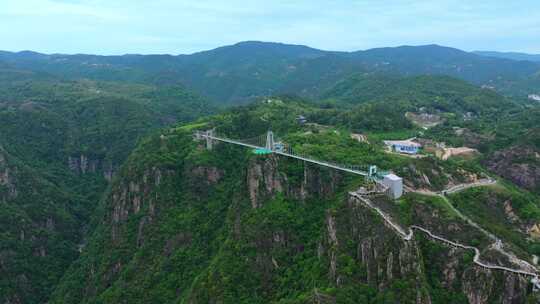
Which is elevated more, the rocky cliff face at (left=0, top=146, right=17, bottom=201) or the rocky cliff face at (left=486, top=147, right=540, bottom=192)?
A: the rocky cliff face at (left=486, top=147, right=540, bottom=192)

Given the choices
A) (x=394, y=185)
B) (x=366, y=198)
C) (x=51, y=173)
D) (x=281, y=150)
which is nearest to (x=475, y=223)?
(x=394, y=185)

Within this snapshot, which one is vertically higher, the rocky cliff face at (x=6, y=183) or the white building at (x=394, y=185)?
the white building at (x=394, y=185)

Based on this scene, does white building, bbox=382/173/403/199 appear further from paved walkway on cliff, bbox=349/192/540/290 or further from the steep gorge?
the steep gorge

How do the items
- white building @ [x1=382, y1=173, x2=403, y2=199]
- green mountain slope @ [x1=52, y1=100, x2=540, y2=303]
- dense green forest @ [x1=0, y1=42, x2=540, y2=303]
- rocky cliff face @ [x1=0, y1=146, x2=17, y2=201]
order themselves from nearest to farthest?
1. green mountain slope @ [x1=52, y1=100, x2=540, y2=303]
2. dense green forest @ [x1=0, y1=42, x2=540, y2=303]
3. white building @ [x1=382, y1=173, x2=403, y2=199]
4. rocky cliff face @ [x1=0, y1=146, x2=17, y2=201]

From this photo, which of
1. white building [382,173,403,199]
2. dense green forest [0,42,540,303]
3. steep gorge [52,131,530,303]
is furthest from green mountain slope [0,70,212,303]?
white building [382,173,403,199]

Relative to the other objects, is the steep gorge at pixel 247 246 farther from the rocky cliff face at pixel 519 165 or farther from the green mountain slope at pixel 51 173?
the rocky cliff face at pixel 519 165

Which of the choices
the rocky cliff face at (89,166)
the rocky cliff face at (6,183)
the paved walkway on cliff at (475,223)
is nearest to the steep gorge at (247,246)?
the paved walkway on cliff at (475,223)

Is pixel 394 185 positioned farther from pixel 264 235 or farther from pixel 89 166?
pixel 89 166

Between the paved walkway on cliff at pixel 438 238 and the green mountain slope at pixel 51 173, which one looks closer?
the paved walkway on cliff at pixel 438 238
